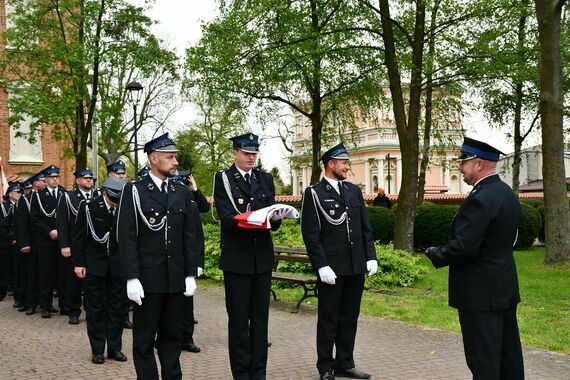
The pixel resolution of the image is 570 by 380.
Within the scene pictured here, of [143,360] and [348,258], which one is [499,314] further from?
[143,360]

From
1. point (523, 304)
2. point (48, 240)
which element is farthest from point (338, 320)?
point (48, 240)

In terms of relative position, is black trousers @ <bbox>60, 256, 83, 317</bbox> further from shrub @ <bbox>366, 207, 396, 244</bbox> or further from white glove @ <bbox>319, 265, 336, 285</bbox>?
shrub @ <bbox>366, 207, 396, 244</bbox>

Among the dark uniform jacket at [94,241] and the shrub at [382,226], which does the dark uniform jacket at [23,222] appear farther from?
the shrub at [382,226]

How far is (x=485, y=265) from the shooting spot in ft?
16.2

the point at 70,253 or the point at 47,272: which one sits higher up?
the point at 70,253

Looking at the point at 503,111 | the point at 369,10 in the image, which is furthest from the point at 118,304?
the point at 503,111

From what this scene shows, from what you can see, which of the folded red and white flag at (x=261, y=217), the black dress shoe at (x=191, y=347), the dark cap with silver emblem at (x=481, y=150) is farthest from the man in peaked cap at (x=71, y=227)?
the dark cap with silver emblem at (x=481, y=150)

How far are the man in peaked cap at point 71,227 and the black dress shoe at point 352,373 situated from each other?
444 cm

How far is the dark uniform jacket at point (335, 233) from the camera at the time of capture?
661cm

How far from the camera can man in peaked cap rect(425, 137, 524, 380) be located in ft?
15.9

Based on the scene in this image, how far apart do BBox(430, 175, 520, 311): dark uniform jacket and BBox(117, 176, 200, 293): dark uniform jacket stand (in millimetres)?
2160

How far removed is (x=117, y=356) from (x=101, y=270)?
1.05m

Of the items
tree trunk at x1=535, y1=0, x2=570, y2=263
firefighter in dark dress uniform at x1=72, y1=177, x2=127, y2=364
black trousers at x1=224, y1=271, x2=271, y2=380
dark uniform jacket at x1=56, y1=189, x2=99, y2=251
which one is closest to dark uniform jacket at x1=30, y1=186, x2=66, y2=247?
dark uniform jacket at x1=56, y1=189, x2=99, y2=251

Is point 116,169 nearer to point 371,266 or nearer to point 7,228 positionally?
point 371,266
